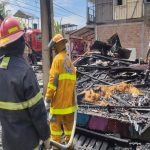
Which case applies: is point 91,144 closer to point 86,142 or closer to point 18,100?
point 86,142

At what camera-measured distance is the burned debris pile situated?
17.2 ft

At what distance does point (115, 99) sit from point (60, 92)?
5.45 feet

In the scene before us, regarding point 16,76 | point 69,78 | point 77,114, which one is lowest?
point 77,114

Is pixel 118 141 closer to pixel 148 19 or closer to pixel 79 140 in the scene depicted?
pixel 79 140

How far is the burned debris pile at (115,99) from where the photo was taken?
5.25 metres

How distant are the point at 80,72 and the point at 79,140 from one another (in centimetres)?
359

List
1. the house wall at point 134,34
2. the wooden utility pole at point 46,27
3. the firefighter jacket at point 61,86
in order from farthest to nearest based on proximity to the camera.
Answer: the house wall at point 134,34 → the wooden utility pole at point 46,27 → the firefighter jacket at point 61,86

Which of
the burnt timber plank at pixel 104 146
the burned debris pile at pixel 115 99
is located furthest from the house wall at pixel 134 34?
the burnt timber plank at pixel 104 146

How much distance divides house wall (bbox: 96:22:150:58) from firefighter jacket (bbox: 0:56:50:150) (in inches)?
770

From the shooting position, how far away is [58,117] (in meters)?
5.32

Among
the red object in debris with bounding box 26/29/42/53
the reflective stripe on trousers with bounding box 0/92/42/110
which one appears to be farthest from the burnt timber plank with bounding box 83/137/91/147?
the red object in debris with bounding box 26/29/42/53

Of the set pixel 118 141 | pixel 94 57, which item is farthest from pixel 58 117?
pixel 94 57

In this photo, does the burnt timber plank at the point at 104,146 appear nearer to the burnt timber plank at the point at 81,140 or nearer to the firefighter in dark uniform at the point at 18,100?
the burnt timber plank at the point at 81,140

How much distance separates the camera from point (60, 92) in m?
5.26
